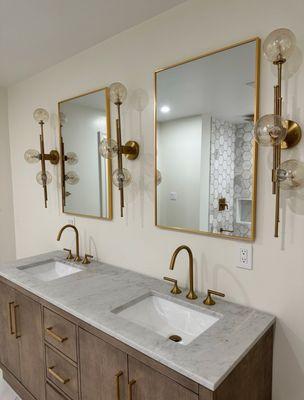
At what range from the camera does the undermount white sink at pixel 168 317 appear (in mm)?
1353

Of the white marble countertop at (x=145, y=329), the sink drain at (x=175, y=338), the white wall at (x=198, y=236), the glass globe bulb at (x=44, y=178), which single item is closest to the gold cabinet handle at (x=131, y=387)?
the white marble countertop at (x=145, y=329)

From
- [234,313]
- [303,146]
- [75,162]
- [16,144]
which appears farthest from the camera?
[16,144]

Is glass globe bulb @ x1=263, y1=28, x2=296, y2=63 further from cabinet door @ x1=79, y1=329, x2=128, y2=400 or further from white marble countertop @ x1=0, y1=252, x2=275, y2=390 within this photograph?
cabinet door @ x1=79, y1=329, x2=128, y2=400

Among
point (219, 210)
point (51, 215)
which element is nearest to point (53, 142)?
point (51, 215)

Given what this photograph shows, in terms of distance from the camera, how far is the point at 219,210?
1.49 meters

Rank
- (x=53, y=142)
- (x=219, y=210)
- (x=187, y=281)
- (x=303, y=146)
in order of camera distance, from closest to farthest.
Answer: (x=303, y=146)
(x=219, y=210)
(x=187, y=281)
(x=53, y=142)

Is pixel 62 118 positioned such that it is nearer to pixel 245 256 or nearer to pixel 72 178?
pixel 72 178

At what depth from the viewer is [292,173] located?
1.18 meters

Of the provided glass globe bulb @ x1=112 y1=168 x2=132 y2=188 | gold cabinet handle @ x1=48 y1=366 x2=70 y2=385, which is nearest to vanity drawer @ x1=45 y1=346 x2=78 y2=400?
gold cabinet handle @ x1=48 y1=366 x2=70 y2=385

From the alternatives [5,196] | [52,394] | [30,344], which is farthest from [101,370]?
[5,196]

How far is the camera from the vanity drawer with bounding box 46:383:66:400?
1536 millimetres

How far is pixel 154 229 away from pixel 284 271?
793mm

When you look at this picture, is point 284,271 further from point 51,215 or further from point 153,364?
point 51,215

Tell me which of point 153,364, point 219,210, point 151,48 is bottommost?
point 153,364
